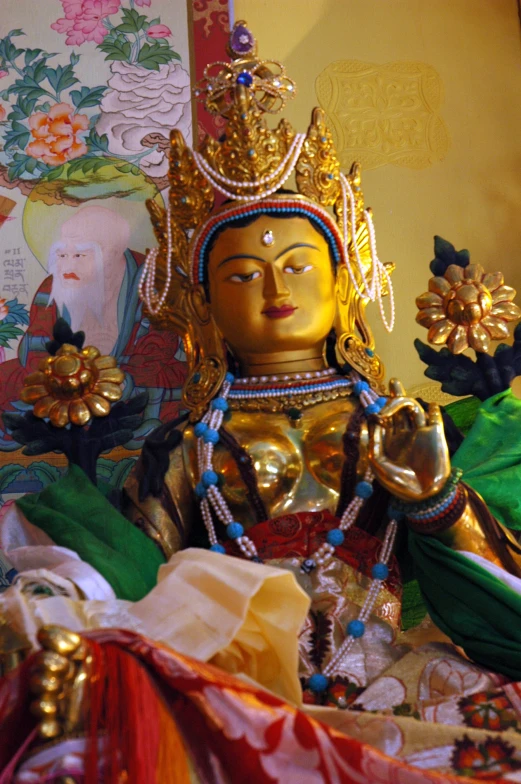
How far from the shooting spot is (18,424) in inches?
90.4

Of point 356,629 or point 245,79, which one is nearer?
point 356,629

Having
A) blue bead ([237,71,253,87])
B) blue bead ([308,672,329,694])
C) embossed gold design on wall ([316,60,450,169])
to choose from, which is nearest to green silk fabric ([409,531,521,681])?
blue bead ([308,672,329,694])

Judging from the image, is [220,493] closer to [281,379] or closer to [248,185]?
[281,379]

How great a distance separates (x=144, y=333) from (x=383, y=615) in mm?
1094

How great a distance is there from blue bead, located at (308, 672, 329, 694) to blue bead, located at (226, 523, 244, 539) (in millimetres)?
337

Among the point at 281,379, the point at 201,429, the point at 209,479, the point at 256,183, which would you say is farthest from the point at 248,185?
the point at 209,479

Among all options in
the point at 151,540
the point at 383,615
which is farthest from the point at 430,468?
the point at 151,540

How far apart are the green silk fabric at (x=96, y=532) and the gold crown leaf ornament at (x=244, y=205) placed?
1.03 feet

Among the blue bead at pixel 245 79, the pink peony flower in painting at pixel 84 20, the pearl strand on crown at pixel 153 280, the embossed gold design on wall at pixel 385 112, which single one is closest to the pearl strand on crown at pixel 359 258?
the blue bead at pixel 245 79

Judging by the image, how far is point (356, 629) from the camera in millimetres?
2021

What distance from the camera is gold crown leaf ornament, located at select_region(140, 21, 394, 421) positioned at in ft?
7.74

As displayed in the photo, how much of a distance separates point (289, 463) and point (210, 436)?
0.18 meters

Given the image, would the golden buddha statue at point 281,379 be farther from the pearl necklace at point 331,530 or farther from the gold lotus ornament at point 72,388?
the gold lotus ornament at point 72,388

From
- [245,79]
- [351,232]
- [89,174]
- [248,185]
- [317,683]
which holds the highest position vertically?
[245,79]
